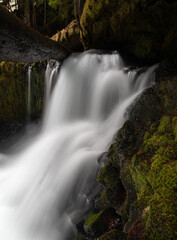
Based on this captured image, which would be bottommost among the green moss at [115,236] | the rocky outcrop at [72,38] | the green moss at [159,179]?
the green moss at [115,236]

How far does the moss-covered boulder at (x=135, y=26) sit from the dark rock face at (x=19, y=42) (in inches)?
89.7

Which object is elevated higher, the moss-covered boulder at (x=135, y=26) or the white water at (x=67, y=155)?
the moss-covered boulder at (x=135, y=26)

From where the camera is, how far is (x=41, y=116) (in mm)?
9055

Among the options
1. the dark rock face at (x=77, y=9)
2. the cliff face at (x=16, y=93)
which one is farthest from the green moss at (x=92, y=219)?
the dark rock face at (x=77, y=9)

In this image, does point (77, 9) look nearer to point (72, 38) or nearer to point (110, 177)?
point (72, 38)

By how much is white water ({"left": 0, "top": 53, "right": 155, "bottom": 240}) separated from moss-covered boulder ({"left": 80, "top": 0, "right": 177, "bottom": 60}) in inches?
34.2

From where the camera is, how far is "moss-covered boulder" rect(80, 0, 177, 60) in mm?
6102

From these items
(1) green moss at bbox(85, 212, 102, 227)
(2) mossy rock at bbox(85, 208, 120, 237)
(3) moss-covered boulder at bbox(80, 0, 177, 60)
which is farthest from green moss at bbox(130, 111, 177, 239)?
(3) moss-covered boulder at bbox(80, 0, 177, 60)

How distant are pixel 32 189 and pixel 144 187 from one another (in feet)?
10.2

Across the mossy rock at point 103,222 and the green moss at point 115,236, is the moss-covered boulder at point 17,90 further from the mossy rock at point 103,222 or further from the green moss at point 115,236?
the green moss at point 115,236

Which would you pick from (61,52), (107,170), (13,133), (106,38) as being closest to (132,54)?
(106,38)

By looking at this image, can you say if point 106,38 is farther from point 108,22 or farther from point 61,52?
point 61,52

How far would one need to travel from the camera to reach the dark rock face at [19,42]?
386cm

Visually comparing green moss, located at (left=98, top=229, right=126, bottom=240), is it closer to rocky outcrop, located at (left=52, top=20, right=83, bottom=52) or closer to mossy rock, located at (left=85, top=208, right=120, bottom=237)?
mossy rock, located at (left=85, top=208, right=120, bottom=237)
